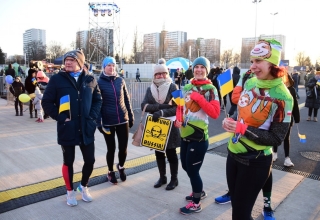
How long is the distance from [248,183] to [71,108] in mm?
2282

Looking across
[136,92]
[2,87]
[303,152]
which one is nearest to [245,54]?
[2,87]

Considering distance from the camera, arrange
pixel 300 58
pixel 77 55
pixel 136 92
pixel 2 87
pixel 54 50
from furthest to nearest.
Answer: pixel 300 58 < pixel 54 50 < pixel 2 87 < pixel 136 92 < pixel 77 55

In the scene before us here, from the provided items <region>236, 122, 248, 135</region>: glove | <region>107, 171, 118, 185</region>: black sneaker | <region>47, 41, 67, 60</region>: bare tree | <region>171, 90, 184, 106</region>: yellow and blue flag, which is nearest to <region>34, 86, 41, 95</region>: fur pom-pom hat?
<region>107, 171, 118, 185</region>: black sneaker

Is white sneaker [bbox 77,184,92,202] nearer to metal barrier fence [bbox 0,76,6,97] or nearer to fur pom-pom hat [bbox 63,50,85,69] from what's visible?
fur pom-pom hat [bbox 63,50,85,69]

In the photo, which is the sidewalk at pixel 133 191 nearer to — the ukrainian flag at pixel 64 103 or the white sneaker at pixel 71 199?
the white sneaker at pixel 71 199

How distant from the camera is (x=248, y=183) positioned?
2250 millimetres

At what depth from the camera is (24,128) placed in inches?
309

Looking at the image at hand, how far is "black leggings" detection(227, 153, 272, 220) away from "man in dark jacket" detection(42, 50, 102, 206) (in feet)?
6.61

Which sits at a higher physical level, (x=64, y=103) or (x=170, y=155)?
(x=64, y=103)

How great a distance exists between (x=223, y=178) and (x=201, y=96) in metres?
1.95

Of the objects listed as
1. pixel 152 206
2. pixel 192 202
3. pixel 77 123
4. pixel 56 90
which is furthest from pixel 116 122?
pixel 192 202

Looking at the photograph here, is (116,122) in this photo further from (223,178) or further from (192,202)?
(223,178)

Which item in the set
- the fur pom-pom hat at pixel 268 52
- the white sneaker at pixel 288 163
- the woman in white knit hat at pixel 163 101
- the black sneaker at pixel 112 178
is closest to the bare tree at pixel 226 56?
the white sneaker at pixel 288 163

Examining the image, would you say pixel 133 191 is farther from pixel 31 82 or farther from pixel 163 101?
pixel 31 82
